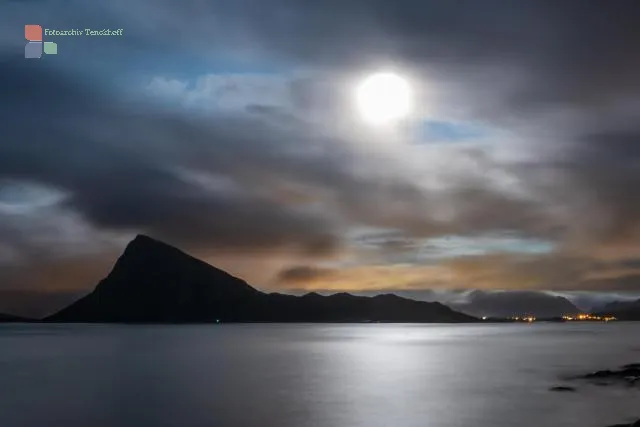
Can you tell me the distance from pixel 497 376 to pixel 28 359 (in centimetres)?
9159

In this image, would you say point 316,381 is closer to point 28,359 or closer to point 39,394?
point 39,394

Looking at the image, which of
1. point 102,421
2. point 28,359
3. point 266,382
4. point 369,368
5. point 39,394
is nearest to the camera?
point 102,421

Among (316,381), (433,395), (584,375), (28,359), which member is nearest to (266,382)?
(316,381)

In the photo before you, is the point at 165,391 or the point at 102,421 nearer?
the point at 102,421

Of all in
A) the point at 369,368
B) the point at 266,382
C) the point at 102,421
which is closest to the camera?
the point at 102,421

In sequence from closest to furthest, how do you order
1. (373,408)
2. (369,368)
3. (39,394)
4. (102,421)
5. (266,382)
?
(102,421), (373,408), (39,394), (266,382), (369,368)

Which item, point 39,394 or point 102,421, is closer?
point 102,421

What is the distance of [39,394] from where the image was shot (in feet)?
242

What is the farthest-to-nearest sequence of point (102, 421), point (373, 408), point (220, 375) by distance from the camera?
point (220, 375), point (373, 408), point (102, 421)

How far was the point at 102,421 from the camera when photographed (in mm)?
56938

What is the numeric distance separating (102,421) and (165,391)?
18.9 m

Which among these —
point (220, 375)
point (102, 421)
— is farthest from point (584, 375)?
point (102, 421)

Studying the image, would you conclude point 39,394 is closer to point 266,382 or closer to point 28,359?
point 266,382

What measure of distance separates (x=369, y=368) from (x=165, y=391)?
49069 millimetres
